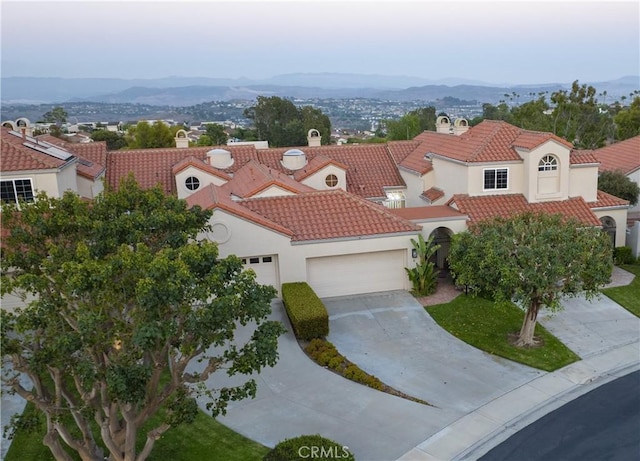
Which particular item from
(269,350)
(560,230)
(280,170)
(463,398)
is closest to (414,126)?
(280,170)

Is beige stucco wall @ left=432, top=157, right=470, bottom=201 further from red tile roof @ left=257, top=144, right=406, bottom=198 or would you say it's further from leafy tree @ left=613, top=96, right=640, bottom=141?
leafy tree @ left=613, top=96, right=640, bottom=141

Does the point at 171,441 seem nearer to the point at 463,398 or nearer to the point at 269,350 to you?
the point at 269,350

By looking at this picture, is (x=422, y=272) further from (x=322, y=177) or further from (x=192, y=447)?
(x=192, y=447)

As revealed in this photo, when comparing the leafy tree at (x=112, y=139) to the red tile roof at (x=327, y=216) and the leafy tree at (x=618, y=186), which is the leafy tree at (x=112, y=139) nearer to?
the red tile roof at (x=327, y=216)

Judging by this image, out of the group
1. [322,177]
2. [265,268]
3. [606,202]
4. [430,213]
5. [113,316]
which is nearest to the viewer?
[113,316]

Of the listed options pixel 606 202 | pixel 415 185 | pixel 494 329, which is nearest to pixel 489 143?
pixel 415 185

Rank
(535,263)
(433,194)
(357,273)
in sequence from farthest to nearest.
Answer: (433,194) < (357,273) < (535,263)

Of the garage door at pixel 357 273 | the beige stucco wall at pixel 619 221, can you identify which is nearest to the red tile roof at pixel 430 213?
the garage door at pixel 357 273

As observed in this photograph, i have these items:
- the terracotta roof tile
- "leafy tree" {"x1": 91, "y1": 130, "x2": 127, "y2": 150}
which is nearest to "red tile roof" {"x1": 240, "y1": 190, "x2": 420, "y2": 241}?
the terracotta roof tile
